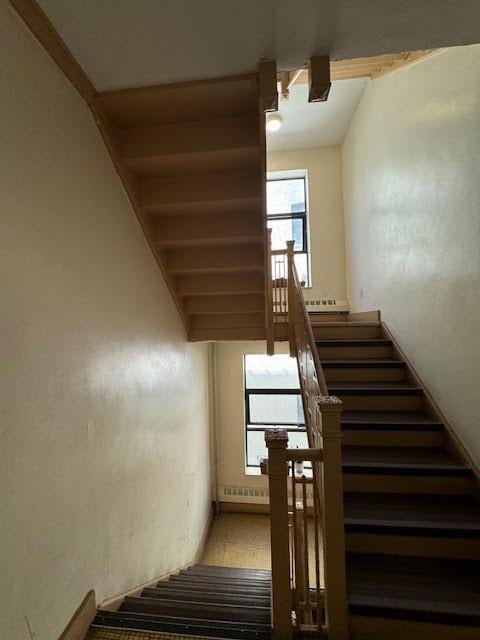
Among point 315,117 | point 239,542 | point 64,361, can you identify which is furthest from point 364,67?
point 239,542

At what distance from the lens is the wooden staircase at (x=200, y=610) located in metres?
1.51

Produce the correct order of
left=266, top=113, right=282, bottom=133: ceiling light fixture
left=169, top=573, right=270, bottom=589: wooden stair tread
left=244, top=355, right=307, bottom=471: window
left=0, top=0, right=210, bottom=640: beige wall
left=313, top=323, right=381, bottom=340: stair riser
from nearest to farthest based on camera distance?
left=0, top=0, right=210, bottom=640: beige wall → left=169, top=573, right=270, bottom=589: wooden stair tread → left=313, top=323, right=381, bottom=340: stair riser → left=266, top=113, right=282, bottom=133: ceiling light fixture → left=244, top=355, right=307, bottom=471: window

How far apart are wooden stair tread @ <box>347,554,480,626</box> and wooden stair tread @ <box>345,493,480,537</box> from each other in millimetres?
167

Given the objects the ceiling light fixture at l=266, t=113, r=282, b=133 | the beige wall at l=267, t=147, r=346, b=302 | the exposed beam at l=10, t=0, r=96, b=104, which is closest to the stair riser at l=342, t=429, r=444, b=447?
the exposed beam at l=10, t=0, r=96, b=104

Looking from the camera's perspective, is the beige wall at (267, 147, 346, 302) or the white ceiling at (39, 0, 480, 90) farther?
the beige wall at (267, 147, 346, 302)

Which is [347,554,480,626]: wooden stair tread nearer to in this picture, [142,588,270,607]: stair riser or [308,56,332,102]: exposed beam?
[142,588,270,607]: stair riser

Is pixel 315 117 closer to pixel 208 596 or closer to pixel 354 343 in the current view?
pixel 354 343

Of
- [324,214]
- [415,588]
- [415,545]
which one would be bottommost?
[415,588]

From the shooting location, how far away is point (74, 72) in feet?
5.16

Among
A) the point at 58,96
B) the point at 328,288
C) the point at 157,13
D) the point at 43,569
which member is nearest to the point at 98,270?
the point at 58,96

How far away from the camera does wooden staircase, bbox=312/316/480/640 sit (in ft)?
5.37

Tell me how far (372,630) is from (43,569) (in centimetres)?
156

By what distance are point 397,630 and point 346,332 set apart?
2.68 m

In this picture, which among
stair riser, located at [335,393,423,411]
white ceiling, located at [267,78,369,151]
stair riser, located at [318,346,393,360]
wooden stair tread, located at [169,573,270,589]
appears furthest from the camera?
white ceiling, located at [267,78,369,151]
